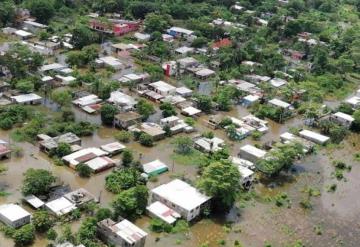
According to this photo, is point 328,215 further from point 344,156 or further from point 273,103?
point 273,103

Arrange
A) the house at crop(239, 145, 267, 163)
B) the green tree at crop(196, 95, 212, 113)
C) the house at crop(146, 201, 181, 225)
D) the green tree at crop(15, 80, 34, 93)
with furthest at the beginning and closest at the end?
the green tree at crop(196, 95, 212, 113) → the green tree at crop(15, 80, 34, 93) → the house at crop(239, 145, 267, 163) → the house at crop(146, 201, 181, 225)

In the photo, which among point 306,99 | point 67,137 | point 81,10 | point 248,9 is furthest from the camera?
point 248,9

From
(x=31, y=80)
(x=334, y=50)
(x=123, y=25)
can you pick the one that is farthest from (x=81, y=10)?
(x=334, y=50)

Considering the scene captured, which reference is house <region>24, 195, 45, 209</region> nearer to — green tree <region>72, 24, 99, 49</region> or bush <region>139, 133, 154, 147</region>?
bush <region>139, 133, 154, 147</region>

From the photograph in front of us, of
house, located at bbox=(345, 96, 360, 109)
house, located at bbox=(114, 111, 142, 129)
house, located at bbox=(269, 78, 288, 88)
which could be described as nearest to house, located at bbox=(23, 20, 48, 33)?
house, located at bbox=(114, 111, 142, 129)

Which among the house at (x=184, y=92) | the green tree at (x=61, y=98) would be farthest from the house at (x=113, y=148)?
the house at (x=184, y=92)

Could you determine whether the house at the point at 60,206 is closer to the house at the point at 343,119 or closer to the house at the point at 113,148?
the house at the point at 113,148
